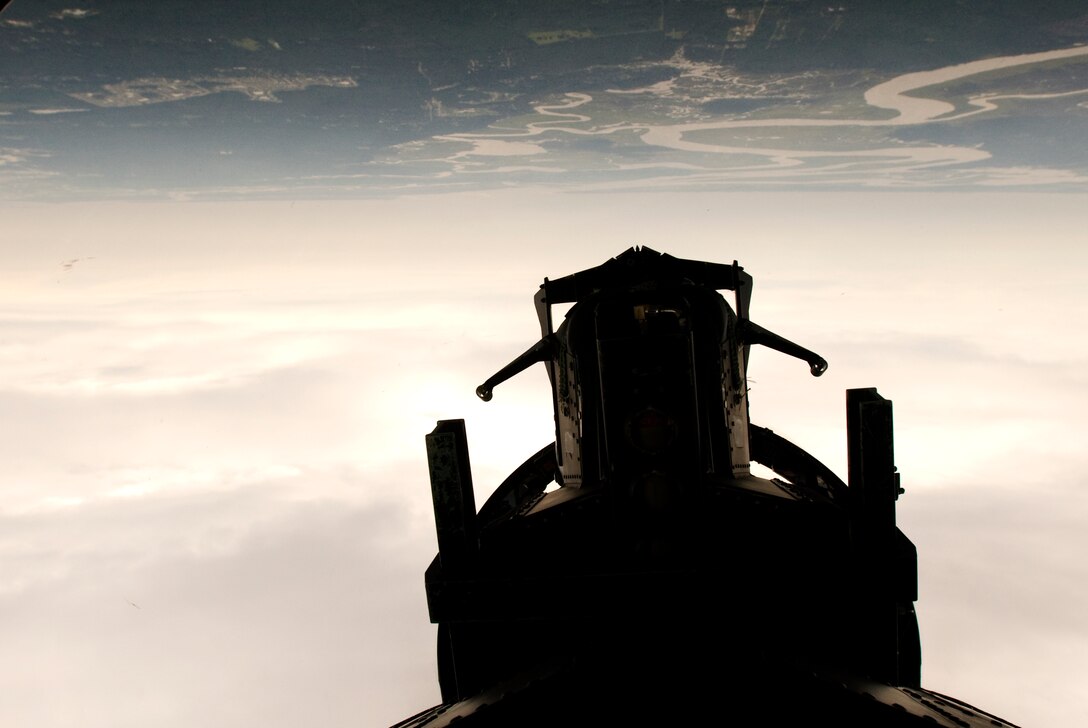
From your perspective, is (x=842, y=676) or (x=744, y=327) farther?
(x=744, y=327)

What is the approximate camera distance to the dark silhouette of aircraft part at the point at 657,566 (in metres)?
4.28

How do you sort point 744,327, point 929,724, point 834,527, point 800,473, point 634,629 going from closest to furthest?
point 929,724
point 634,629
point 834,527
point 744,327
point 800,473

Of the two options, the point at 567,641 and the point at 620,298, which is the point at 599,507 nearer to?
the point at 567,641

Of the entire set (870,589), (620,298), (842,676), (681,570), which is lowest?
(842,676)

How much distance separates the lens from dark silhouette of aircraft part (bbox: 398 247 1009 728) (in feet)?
14.0

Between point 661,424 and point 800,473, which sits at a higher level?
point 661,424

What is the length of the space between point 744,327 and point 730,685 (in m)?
4.27

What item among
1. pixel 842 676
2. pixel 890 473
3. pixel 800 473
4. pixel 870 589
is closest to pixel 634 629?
pixel 842 676

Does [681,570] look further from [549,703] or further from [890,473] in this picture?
[890,473]

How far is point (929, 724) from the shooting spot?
3.63 m

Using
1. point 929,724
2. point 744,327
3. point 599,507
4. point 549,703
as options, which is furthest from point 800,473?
point 549,703

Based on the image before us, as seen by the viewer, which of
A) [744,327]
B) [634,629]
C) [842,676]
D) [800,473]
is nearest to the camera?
[842,676]

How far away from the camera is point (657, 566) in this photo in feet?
15.6

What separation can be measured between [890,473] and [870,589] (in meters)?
0.88
